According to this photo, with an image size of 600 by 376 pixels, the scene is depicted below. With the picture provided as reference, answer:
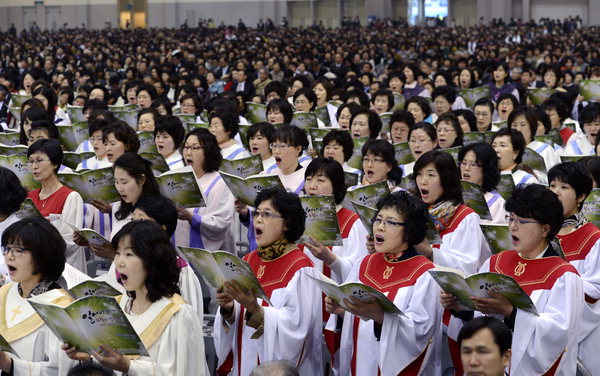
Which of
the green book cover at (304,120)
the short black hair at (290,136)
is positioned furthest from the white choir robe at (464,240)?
the green book cover at (304,120)

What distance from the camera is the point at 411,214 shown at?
4.82 meters

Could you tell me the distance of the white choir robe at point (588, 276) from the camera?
17.0ft

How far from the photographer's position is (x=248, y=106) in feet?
38.9

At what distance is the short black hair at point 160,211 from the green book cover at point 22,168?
8.89 feet

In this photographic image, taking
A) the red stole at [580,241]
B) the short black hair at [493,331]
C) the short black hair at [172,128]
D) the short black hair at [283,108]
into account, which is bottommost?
the short black hair at [493,331]

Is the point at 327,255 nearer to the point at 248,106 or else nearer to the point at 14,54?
the point at 248,106

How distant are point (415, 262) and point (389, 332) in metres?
0.39

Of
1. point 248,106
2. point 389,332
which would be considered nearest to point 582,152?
point 248,106

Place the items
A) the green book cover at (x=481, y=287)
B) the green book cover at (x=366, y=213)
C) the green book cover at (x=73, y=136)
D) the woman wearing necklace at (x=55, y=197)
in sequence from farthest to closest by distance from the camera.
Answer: the green book cover at (x=73, y=136) → the woman wearing necklace at (x=55, y=197) → the green book cover at (x=366, y=213) → the green book cover at (x=481, y=287)

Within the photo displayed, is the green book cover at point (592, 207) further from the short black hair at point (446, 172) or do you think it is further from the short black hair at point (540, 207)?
the short black hair at point (540, 207)

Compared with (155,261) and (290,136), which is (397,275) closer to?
(155,261)

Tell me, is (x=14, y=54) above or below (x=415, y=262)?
above

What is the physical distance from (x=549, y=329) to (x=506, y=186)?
7.94ft

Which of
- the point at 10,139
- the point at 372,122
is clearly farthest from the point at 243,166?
the point at 10,139
